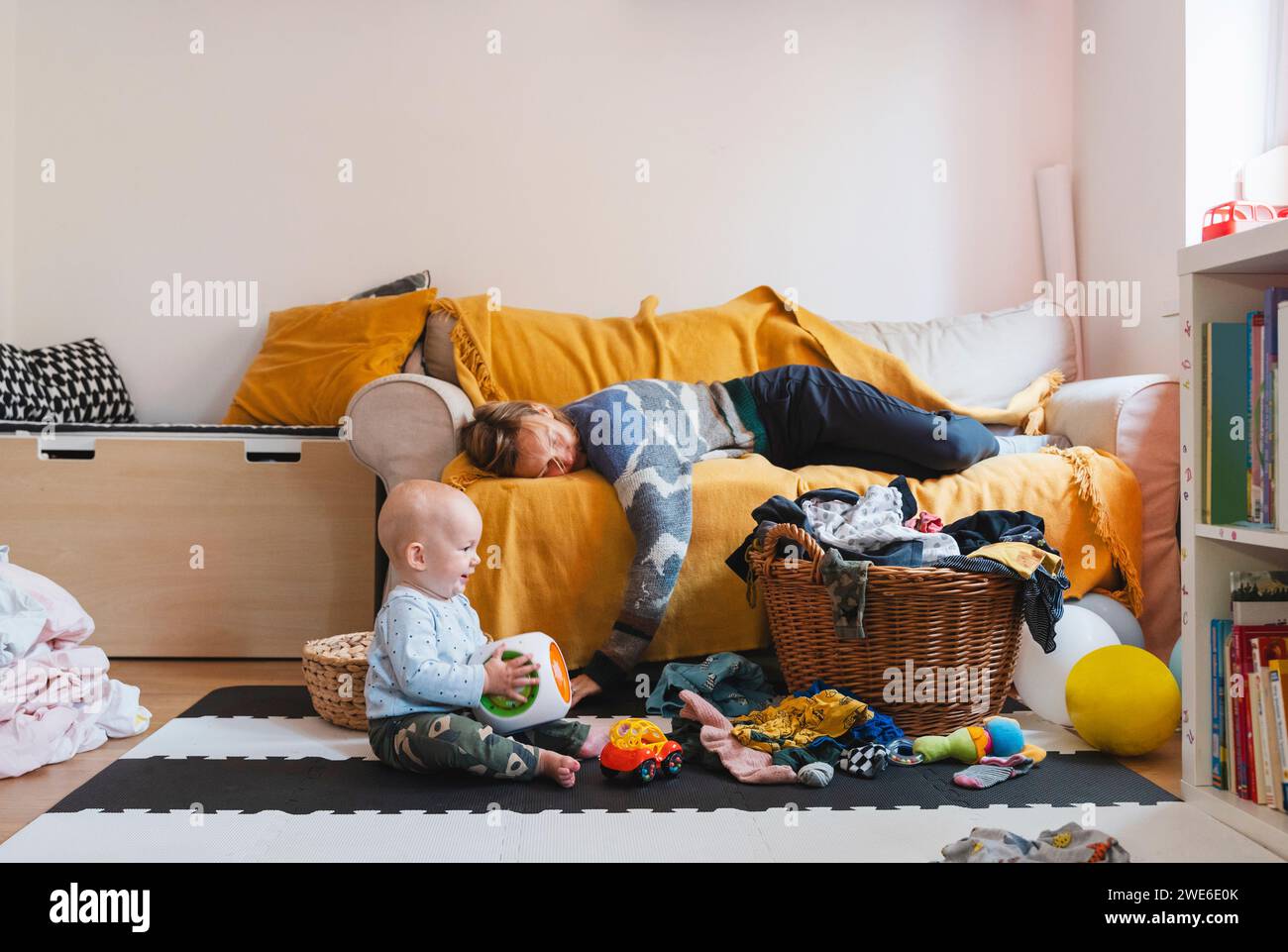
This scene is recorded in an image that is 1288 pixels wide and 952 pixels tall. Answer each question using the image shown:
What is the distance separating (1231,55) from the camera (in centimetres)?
255

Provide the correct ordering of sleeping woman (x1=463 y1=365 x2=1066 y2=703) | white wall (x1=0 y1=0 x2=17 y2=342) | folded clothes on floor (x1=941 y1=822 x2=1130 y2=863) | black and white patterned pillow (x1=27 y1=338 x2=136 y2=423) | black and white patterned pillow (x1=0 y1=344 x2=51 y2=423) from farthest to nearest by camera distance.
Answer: white wall (x1=0 y1=0 x2=17 y2=342), black and white patterned pillow (x1=27 y1=338 x2=136 y2=423), black and white patterned pillow (x1=0 y1=344 x2=51 y2=423), sleeping woman (x1=463 y1=365 x2=1066 y2=703), folded clothes on floor (x1=941 y1=822 x2=1130 y2=863)

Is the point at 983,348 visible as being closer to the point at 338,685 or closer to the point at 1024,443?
the point at 1024,443

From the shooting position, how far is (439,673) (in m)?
1.61

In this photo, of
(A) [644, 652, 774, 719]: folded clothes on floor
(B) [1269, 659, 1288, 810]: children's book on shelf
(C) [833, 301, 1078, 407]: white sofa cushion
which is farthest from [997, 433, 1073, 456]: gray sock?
(B) [1269, 659, 1288, 810]: children's book on shelf

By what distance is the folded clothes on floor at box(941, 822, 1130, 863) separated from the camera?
3.97 ft

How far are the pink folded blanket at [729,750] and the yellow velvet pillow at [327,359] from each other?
1285 mm

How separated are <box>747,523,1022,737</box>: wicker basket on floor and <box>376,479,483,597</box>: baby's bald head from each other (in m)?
0.53

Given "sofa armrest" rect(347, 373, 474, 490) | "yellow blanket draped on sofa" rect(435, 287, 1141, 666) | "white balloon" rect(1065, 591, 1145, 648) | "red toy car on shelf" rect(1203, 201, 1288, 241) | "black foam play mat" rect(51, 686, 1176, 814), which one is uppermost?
"red toy car on shelf" rect(1203, 201, 1288, 241)

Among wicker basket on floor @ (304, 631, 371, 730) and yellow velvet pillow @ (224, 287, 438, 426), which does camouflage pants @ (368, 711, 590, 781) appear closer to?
A: wicker basket on floor @ (304, 631, 371, 730)

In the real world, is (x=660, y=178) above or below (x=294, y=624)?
above

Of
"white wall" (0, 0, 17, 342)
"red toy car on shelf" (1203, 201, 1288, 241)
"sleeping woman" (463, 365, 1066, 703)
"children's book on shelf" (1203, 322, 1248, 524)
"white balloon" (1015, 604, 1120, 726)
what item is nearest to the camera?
"children's book on shelf" (1203, 322, 1248, 524)
